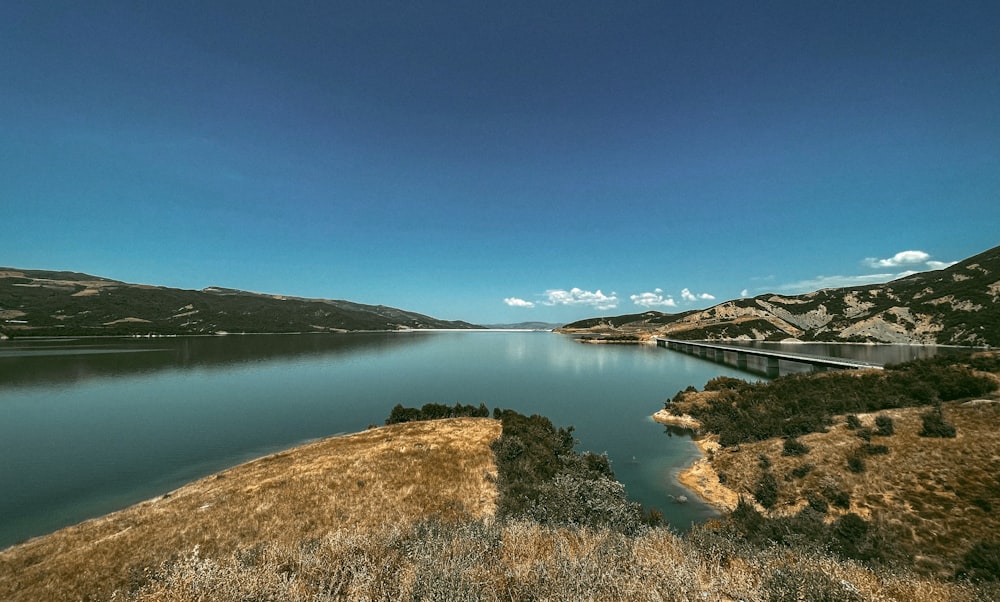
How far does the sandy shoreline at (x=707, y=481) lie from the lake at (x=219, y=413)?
922 millimetres

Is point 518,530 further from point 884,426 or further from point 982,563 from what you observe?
point 884,426

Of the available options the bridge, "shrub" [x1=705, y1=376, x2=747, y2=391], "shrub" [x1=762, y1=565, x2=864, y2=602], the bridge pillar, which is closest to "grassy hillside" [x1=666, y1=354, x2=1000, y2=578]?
"shrub" [x1=762, y1=565, x2=864, y2=602]

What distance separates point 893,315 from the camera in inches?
5037

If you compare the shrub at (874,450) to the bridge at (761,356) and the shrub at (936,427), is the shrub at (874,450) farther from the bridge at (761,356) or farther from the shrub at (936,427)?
the bridge at (761,356)

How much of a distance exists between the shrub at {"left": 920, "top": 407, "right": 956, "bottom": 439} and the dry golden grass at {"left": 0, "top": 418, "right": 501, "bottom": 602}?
2806 cm

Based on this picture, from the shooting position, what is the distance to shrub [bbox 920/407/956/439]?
75.1ft

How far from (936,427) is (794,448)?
25.1 ft

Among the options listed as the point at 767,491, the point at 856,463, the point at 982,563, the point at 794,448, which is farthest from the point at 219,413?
the point at 982,563

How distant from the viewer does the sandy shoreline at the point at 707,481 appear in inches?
952

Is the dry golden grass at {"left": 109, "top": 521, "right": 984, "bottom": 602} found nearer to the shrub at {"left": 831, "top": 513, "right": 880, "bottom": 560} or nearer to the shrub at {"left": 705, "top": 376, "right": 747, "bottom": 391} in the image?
the shrub at {"left": 831, "top": 513, "right": 880, "bottom": 560}

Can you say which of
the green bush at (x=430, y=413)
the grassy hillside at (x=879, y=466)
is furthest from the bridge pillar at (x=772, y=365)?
the green bush at (x=430, y=413)

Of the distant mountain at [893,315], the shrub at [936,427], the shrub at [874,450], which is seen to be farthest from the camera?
the distant mountain at [893,315]

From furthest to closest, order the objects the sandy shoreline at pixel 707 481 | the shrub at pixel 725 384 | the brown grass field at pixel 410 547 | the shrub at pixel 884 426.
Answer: the shrub at pixel 725 384
the shrub at pixel 884 426
the sandy shoreline at pixel 707 481
the brown grass field at pixel 410 547

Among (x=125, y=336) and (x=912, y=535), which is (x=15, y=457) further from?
(x=125, y=336)
